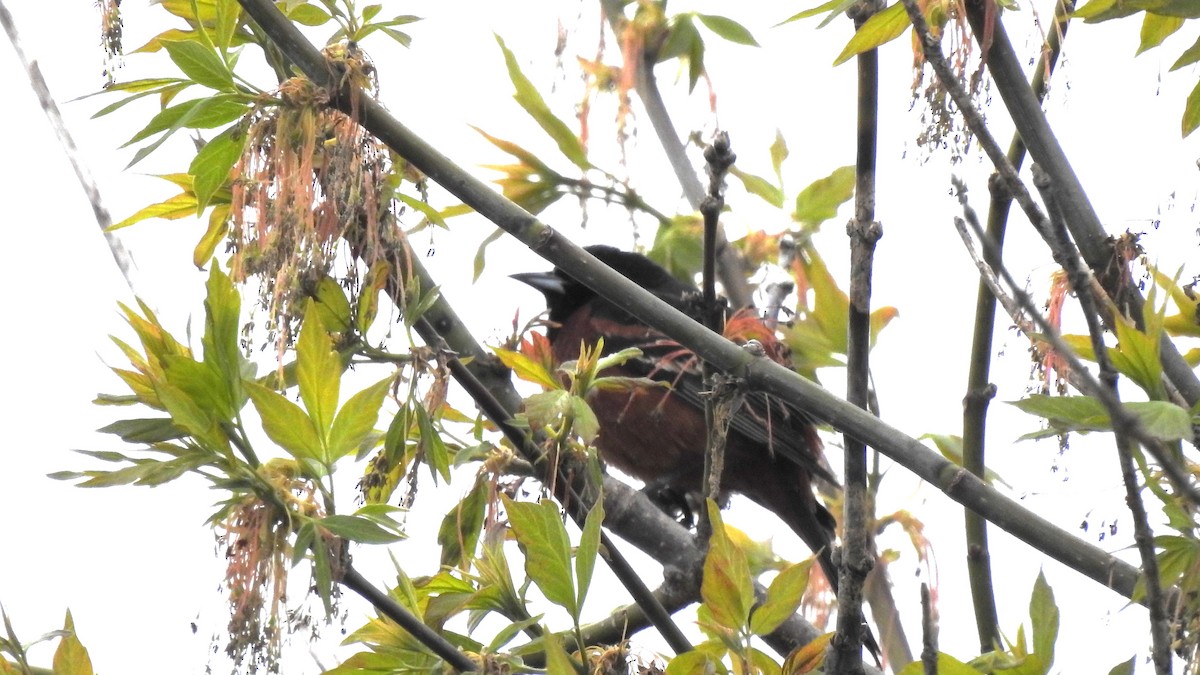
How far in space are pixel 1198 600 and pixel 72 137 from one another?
200 cm

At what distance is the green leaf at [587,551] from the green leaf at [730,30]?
1.83m

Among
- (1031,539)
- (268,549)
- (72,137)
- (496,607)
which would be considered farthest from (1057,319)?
(72,137)

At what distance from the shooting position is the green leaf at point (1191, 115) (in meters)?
1.93

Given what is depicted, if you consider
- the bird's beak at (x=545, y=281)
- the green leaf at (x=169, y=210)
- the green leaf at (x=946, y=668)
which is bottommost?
the green leaf at (x=946, y=668)

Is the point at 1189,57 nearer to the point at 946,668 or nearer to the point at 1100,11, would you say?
the point at 1100,11

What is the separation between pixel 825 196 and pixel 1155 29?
4.43 feet

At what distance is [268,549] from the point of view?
5.12 feet

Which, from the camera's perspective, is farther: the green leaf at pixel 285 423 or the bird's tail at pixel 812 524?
the bird's tail at pixel 812 524

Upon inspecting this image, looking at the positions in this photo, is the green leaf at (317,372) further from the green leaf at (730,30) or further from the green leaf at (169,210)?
the green leaf at (730,30)

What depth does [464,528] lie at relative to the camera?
74.0 inches

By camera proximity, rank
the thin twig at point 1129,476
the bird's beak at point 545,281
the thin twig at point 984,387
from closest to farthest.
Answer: the thin twig at point 1129,476 < the thin twig at point 984,387 < the bird's beak at point 545,281

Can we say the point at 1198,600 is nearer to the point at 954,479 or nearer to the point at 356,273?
the point at 954,479

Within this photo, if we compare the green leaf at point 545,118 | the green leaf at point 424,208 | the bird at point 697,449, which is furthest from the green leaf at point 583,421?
the bird at point 697,449

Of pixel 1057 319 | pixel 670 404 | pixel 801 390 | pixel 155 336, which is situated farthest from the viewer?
pixel 670 404
